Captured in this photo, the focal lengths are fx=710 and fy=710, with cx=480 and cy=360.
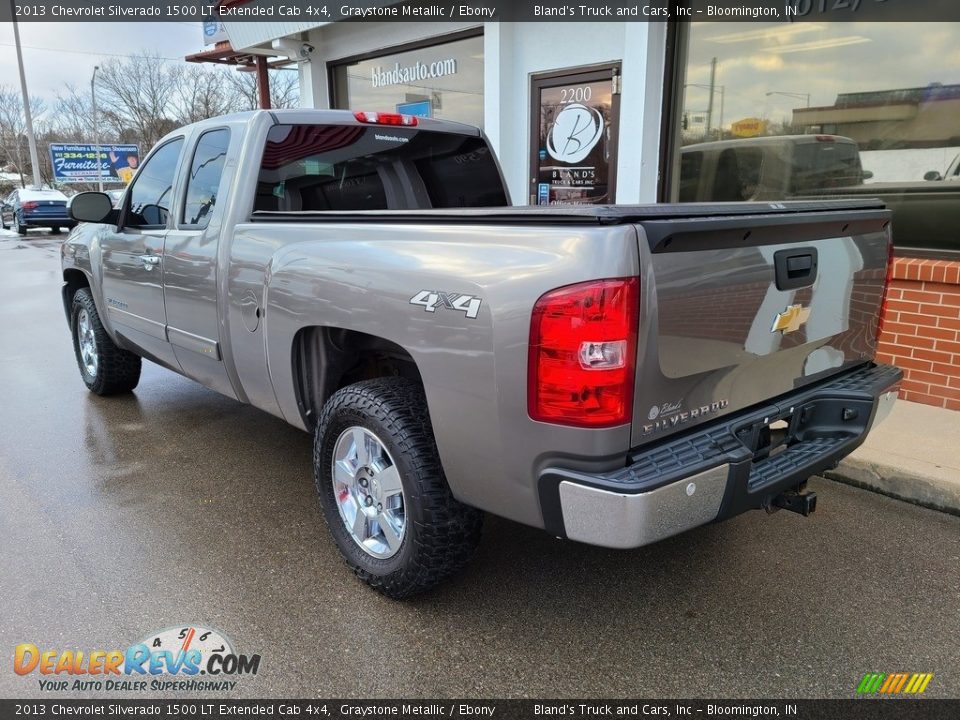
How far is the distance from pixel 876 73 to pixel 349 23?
7322mm

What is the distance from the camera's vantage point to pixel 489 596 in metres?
2.90

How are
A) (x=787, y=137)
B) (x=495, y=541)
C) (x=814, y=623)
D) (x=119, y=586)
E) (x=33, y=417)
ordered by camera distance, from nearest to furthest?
(x=814, y=623) < (x=119, y=586) < (x=495, y=541) < (x=33, y=417) < (x=787, y=137)

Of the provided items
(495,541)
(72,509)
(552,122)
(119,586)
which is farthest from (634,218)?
(552,122)

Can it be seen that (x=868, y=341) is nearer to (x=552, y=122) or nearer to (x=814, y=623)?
(x=814, y=623)

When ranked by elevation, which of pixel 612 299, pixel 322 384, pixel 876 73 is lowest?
pixel 322 384

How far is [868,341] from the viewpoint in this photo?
3146 mm

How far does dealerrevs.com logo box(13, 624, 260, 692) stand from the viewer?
2.43m

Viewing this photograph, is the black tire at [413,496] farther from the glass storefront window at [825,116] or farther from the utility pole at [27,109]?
the utility pole at [27,109]

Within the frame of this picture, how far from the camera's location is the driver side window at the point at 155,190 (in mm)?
4277

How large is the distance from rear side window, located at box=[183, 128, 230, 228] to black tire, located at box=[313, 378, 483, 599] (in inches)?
63.1

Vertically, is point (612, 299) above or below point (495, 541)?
above

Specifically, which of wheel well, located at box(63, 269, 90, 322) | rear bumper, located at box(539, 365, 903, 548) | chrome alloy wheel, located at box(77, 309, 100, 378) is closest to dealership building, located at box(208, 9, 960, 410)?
rear bumper, located at box(539, 365, 903, 548)
